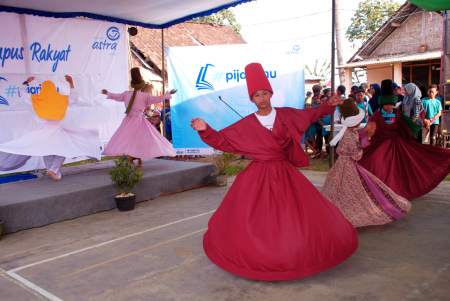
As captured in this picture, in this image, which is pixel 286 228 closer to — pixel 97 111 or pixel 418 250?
pixel 418 250

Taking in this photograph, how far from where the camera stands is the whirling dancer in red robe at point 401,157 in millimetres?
5609

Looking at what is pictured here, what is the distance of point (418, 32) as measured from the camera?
1917cm

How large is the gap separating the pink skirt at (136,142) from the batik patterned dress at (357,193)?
343 cm

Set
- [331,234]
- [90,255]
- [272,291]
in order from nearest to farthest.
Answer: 1. [272,291]
2. [331,234]
3. [90,255]

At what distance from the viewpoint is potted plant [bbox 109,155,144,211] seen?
5.62 meters

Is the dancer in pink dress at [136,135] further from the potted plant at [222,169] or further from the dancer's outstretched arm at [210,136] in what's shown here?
the dancer's outstretched arm at [210,136]

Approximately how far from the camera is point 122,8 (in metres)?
7.61

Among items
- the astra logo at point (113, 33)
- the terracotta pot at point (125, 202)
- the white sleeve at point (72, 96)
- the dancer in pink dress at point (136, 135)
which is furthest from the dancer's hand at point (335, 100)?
the astra logo at point (113, 33)

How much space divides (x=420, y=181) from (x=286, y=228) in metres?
3.38

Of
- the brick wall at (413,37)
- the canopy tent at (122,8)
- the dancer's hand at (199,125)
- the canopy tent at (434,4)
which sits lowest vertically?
the dancer's hand at (199,125)

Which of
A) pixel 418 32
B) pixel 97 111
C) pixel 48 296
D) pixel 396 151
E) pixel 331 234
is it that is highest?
pixel 418 32

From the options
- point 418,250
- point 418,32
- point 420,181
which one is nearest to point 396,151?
point 420,181

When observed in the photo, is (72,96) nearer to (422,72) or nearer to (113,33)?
(113,33)

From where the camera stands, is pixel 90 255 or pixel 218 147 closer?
pixel 218 147
